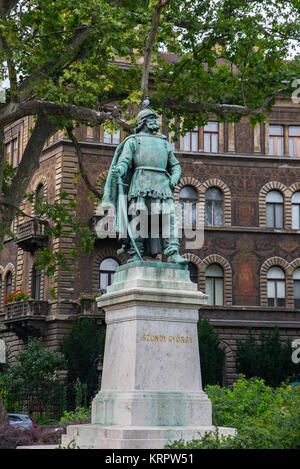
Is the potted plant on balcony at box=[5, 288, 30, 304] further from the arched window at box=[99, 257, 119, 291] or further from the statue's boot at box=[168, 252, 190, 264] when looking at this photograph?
the statue's boot at box=[168, 252, 190, 264]

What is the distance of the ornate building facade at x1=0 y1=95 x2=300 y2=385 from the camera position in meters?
36.3

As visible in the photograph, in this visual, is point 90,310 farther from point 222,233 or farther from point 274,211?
point 274,211

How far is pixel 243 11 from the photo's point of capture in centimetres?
2148

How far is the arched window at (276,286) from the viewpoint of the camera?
37.8 metres

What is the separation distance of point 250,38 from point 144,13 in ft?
11.1

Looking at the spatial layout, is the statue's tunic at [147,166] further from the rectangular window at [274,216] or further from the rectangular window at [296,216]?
the rectangular window at [296,216]

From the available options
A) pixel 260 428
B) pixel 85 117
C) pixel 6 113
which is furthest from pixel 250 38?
pixel 260 428

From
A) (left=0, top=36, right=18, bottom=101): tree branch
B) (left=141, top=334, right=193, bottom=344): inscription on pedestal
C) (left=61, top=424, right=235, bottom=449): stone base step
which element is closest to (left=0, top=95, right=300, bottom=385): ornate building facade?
(left=0, top=36, right=18, bottom=101): tree branch

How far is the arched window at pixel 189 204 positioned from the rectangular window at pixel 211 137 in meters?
2.23

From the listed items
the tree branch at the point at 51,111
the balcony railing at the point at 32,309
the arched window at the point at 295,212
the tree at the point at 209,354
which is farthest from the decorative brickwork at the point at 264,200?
the tree branch at the point at 51,111

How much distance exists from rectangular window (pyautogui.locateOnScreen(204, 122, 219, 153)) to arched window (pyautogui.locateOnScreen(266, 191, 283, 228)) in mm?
3613

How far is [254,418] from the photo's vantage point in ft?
38.0
